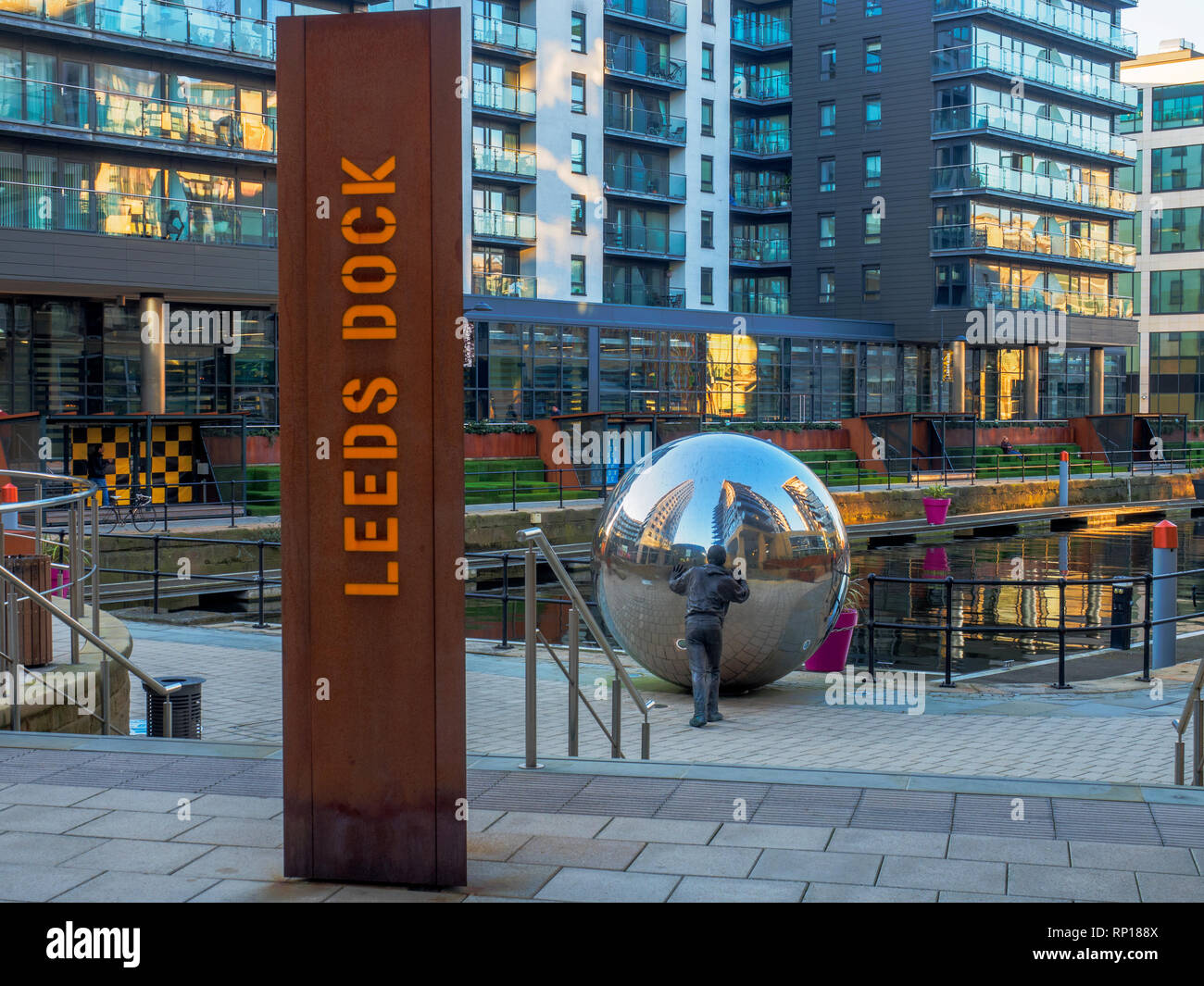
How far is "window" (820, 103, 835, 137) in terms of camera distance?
66.1 meters

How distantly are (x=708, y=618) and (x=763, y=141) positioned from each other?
62718mm

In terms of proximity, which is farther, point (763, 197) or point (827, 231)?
point (763, 197)

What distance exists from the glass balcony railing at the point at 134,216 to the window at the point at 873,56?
36622mm

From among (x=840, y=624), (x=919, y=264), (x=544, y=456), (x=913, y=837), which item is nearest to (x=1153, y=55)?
(x=919, y=264)

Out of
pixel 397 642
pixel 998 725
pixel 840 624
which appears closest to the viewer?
pixel 397 642

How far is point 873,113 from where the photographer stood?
211 ft

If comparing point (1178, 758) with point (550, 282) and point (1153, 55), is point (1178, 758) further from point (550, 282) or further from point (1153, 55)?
point (1153, 55)

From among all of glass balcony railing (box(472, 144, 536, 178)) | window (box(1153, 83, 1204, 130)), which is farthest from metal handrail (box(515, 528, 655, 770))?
window (box(1153, 83, 1204, 130))

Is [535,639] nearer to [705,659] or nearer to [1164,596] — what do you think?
[705,659]

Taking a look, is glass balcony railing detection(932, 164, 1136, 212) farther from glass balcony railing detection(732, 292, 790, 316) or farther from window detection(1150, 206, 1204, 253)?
window detection(1150, 206, 1204, 253)

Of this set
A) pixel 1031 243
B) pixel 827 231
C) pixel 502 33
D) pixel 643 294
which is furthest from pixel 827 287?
pixel 502 33

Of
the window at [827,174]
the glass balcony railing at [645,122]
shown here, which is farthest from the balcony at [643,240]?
the window at [827,174]
